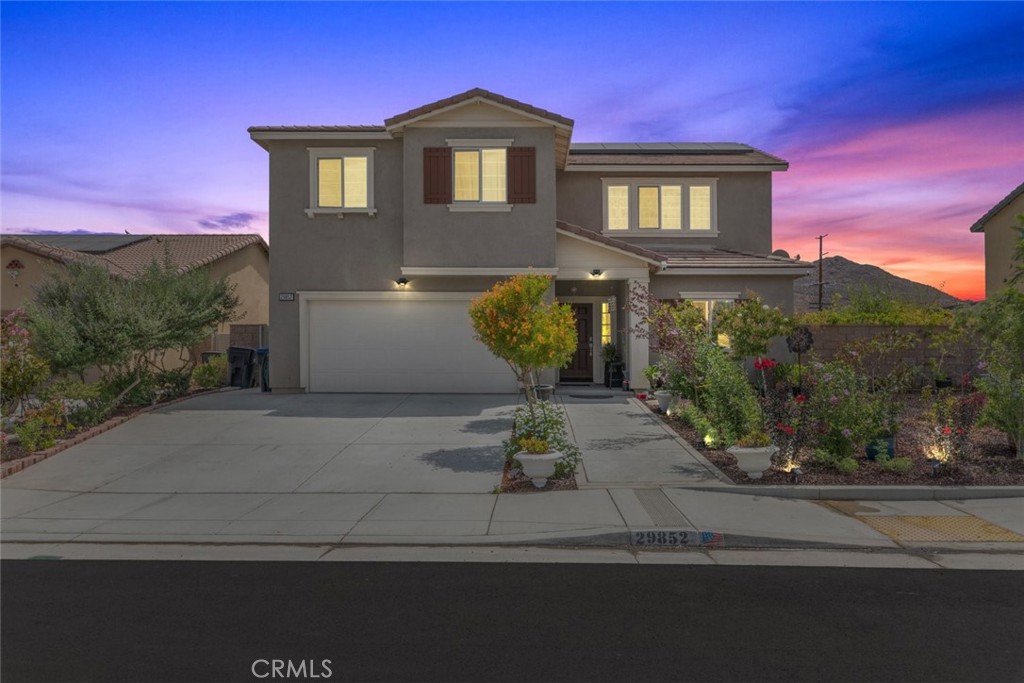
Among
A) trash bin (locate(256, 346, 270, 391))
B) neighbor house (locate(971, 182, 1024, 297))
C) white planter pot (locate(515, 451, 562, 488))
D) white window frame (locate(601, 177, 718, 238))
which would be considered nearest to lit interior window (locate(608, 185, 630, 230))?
white window frame (locate(601, 177, 718, 238))

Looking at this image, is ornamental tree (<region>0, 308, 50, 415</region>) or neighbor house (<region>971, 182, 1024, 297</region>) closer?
ornamental tree (<region>0, 308, 50, 415</region>)

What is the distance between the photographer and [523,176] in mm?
16344

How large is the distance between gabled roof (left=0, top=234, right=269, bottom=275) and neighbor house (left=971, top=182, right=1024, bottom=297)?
91.5 ft

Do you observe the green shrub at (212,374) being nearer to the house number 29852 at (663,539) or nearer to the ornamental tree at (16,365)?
the ornamental tree at (16,365)

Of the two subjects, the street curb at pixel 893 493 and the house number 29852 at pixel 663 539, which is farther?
the street curb at pixel 893 493

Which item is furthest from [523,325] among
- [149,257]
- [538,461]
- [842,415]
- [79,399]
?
[149,257]

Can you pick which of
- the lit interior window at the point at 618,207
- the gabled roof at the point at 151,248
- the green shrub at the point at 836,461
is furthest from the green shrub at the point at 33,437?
the lit interior window at the point at 618,207

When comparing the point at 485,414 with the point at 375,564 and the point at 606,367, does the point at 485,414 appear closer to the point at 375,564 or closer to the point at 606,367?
the point at 606,367

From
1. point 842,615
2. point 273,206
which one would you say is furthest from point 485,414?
point 842,615

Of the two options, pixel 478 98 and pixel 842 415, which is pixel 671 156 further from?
pixel 842 415

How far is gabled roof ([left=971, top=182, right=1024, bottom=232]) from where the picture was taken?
25.9 metres

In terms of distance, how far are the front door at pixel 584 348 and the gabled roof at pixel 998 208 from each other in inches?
697

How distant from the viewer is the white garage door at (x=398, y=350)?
56.5ft

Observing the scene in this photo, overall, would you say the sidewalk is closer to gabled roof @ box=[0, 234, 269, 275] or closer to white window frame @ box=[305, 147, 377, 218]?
white window frame @ box=[305, 147, 377, 218]
